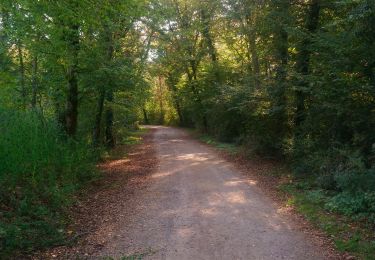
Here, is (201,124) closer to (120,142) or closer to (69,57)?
(120,142)

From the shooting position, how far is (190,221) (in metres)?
8.06

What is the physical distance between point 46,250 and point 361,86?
833 centimetres

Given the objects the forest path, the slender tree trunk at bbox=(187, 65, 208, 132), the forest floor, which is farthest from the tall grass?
the slender tree trunk at bbox=(187, 65, 208, 132)

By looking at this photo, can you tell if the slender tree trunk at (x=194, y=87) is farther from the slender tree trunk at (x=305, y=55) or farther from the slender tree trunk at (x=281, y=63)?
the slender tree trunk at (x=305, y=55)

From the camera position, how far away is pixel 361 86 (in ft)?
31.6

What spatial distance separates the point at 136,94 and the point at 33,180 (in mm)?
11586

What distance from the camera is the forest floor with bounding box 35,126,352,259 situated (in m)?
6.47

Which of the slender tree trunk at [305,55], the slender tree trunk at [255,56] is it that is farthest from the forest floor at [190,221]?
the slender tree trunk at [255,56]

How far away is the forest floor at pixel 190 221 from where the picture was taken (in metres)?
6.47

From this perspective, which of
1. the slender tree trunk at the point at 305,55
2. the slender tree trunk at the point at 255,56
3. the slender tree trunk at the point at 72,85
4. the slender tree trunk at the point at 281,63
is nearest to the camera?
the slender tree trunk at the point at 72,85

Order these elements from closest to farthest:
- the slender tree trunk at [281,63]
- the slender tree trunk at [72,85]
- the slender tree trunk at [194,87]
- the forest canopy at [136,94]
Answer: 1. the forest canopy at [136,94]
2. the slender tree trunk at [72,85]
3. the slender tree trunk at [281,63]
4. the slender tree trunk at [194,87]

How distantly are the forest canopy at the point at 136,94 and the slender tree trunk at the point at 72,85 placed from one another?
0.04 meters

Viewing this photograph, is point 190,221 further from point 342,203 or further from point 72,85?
point 72,85

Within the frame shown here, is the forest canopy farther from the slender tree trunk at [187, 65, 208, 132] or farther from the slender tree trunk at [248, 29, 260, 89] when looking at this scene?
the slender tree trunk at [187, 65, 208, 132]
